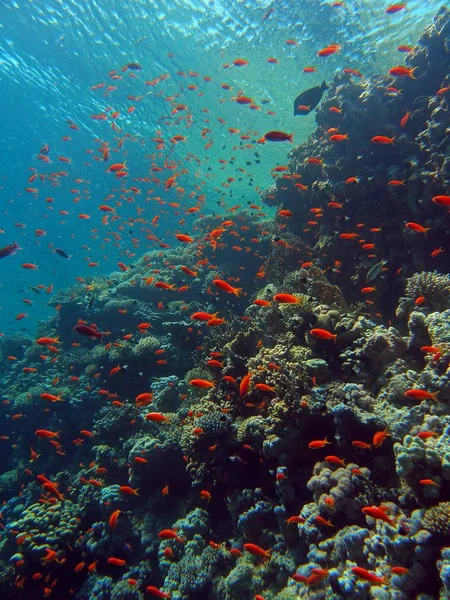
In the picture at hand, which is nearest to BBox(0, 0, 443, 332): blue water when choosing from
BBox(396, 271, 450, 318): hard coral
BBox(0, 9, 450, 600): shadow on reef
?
BBox(0, 9, 450, 600): shadow on reef

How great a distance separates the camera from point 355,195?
983 cm

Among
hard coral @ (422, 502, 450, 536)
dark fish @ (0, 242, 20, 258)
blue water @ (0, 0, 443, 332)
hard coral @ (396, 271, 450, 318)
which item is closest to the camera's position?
hard coral @ (422, 502, 450, 536)

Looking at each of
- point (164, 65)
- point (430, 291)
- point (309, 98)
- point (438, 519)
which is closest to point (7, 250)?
point (438, 519)

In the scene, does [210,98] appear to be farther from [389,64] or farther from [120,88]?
[389,64]

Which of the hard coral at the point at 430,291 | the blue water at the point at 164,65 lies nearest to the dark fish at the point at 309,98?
the hard coral at the point at 430,291

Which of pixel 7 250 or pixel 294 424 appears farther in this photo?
pixel 7 250

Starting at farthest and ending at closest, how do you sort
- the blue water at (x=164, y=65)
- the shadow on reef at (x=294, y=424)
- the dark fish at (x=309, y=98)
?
the blue water at (x=164, y=65) → the dark fish at (x=309, y=98) → the shadow on reef at (x=294, y=424)

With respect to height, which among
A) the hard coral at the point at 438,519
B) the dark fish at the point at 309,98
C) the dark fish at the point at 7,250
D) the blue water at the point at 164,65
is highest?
the blue water at the point at 164,65

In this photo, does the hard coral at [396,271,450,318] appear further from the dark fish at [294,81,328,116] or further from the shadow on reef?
the dark fish at [294,81,328,116]

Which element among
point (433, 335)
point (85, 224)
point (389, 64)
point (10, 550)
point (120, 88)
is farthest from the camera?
point (85, 224)

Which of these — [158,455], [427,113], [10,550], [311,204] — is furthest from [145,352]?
[427,113]

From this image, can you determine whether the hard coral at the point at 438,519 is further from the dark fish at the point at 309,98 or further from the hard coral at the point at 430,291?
the dark fish at the point at 309,98

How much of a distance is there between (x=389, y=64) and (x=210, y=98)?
12.4 metres

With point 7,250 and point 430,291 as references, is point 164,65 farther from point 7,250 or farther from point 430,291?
point 430,291
